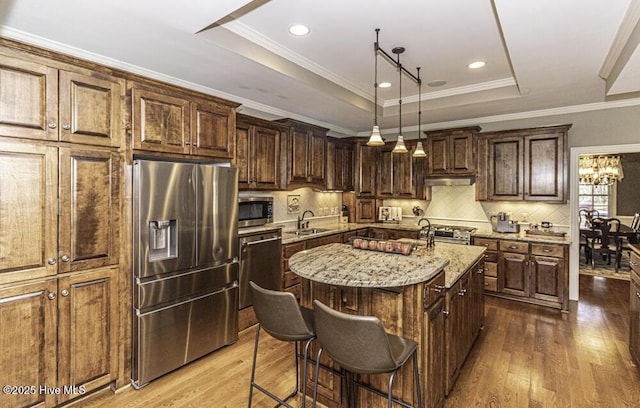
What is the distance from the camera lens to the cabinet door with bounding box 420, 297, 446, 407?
1.95 meters

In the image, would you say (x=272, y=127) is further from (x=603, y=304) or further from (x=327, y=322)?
(x=603, y=304)

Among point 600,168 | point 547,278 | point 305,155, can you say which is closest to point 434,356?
point 547,278

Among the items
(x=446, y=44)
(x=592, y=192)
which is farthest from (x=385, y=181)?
(x=592, y=192)

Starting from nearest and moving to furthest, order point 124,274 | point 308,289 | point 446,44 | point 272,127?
point 308,289, point 124,274, point 446,44, point 272,127

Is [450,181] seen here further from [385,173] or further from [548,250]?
[548,250]

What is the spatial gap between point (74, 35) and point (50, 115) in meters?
0.69

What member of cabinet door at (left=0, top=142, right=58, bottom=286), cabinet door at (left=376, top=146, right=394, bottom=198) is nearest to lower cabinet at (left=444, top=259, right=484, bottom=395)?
cabinet door at (left=376, top=146, right=394, bottom=198)

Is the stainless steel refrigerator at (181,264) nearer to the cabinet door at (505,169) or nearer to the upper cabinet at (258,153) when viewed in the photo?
the upper cabinet at (258,153)

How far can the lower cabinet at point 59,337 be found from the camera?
2.06 m

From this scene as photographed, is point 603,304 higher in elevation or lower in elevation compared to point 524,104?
lower

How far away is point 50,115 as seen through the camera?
85.7 inches

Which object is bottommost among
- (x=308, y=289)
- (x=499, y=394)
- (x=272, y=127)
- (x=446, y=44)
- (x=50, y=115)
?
(x=499, y=394)

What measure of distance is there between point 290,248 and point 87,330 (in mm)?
2197

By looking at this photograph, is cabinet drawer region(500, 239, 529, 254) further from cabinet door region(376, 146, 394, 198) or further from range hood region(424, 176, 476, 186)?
cabinet door region(376, 146, 394, 198)
